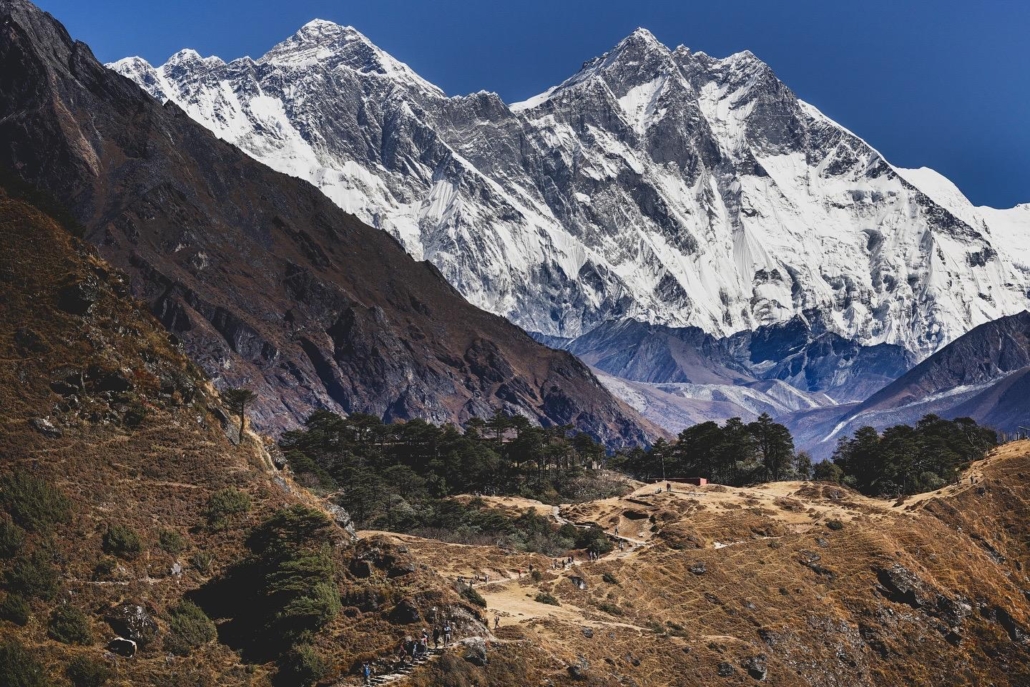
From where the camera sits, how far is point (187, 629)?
68062 mm

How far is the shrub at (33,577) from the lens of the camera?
64.0m

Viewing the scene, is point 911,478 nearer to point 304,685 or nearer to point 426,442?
point 426,442

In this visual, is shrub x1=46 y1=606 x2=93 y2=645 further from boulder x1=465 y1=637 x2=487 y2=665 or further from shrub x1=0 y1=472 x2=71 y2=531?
boulder x1=465 y1=637 x2=487 y2=665

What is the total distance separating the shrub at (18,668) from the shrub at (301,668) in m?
14.1

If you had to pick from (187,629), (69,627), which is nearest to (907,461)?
(187,629)

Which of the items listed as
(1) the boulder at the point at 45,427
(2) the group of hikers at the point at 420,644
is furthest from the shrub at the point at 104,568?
(2) the group of hikers at the point at 420,644

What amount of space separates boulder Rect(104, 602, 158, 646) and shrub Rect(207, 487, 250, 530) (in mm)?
10316

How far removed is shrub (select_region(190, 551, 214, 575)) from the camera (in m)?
73.4

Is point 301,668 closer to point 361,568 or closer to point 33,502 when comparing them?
point 361,568

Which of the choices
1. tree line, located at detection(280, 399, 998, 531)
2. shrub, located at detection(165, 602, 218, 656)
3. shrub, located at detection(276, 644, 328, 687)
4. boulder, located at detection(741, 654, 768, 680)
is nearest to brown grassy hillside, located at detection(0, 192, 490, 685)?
shrub, located at detection(165, 602, 218, 656)

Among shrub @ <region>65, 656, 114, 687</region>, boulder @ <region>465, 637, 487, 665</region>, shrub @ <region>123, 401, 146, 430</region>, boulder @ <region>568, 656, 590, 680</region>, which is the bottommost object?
boulder @ <region>568, 656, 590, 680</region>

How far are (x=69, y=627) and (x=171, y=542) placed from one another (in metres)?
10.8

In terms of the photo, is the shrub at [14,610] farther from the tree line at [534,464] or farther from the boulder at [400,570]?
the tree line at [534,464]

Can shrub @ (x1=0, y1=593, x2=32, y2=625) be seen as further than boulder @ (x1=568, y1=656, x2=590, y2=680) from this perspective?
No
